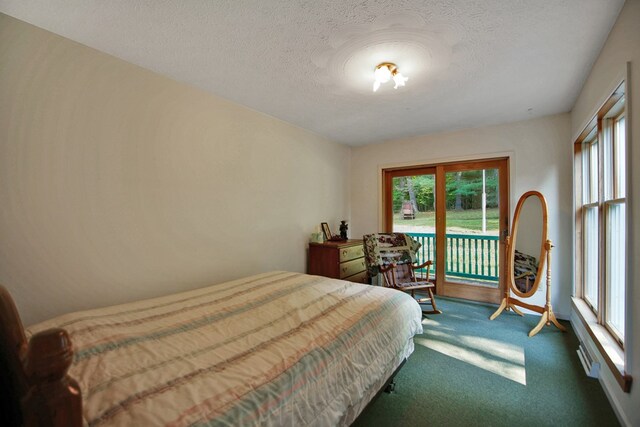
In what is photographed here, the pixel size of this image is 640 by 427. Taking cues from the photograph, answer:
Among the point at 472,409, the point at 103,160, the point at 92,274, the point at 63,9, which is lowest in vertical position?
the point at 472,409

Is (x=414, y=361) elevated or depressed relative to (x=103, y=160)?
depressed

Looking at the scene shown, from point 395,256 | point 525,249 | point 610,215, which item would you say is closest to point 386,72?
point 610,215

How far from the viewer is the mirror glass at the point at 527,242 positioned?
3.18m

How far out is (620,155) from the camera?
1.95 metres

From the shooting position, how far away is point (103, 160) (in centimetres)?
195

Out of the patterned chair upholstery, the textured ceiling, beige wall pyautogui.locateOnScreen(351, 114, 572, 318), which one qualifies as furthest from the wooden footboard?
beige wall pyautogui.locateOnScreen(351, 114, 572, 318)

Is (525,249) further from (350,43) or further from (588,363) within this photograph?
(350,43)

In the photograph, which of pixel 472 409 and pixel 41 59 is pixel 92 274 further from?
pixel 472 409

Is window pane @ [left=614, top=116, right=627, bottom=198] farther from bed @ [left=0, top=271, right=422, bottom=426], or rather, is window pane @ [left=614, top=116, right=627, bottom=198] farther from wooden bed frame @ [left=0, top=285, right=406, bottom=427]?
wooden bed frame @ [left=0, top=285, right=406, bottom=427]

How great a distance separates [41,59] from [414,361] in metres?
3.47

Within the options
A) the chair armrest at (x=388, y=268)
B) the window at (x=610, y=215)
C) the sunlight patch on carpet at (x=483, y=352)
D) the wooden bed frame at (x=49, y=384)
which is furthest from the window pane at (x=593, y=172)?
the wooden bed frame at (x=49, y=384)

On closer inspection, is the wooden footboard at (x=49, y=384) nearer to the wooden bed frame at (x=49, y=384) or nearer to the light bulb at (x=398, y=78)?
the wooden bed frame at (x=49, y=384)

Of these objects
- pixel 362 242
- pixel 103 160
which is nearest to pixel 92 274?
pixel 103 160

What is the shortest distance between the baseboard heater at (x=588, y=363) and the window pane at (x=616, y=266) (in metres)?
0.32
